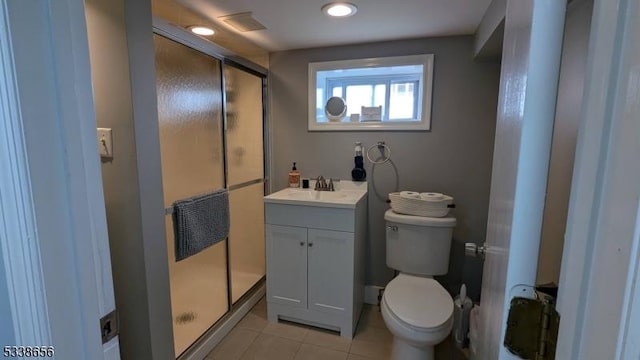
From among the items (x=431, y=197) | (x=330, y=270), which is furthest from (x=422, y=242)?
(x=330, y=270)

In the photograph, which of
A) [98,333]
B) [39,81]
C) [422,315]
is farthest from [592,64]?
[422,315]

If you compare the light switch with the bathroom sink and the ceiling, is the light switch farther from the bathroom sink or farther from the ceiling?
the bathroom sink

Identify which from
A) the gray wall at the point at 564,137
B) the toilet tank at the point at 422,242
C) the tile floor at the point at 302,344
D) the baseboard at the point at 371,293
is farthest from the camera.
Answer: the baseboard at the point at 371,293

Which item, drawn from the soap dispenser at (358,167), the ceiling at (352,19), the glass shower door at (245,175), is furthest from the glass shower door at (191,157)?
the soap dispenser at (358,167)

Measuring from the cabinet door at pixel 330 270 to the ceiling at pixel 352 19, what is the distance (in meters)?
1.29

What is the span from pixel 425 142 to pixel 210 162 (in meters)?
1.49

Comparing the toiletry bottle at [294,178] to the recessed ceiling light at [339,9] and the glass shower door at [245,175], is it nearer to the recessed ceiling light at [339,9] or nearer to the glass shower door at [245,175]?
the glass shower door at [245,175]

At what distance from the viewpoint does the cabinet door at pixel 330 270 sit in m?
1.91

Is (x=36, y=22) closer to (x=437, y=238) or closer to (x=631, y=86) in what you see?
(x=631, y=86)

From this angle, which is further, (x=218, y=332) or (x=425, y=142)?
(x=425, y=142)

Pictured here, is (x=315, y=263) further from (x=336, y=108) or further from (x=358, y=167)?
(x=336, y=108)

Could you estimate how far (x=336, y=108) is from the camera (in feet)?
7.56

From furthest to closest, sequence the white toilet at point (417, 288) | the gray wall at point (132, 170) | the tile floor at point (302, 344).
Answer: the tile floor at point (302, 344) → the white toilet at point (417, 288) → the gray wall at point (132, 170)

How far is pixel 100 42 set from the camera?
114cm
